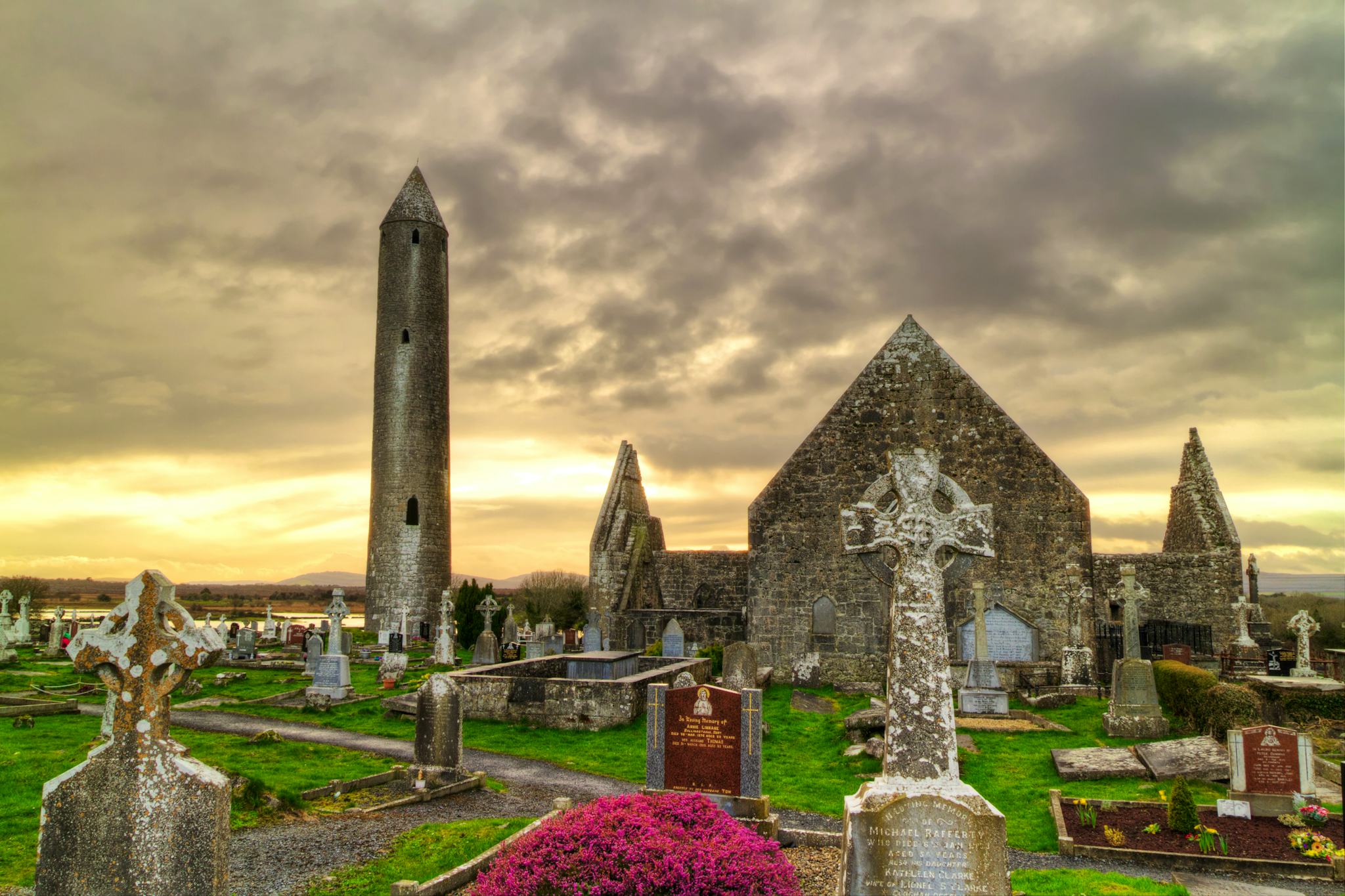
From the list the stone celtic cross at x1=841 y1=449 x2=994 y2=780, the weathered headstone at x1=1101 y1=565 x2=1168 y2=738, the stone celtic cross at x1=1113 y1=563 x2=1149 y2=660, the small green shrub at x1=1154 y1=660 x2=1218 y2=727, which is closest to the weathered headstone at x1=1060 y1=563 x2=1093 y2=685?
the stone celtic cross at x1=1113 y1=563 x2=1149 y2=660

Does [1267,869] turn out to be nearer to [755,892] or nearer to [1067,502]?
[755,892]

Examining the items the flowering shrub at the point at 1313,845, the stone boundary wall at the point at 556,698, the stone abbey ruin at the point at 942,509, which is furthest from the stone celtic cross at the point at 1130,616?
the stone boundary wall at the point at 556,698

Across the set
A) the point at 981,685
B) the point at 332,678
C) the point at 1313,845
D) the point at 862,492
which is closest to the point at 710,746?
the point at 1313,845

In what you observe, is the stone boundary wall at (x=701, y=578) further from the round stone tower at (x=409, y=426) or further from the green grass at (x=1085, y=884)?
the green grass at (x=1085, y=884)

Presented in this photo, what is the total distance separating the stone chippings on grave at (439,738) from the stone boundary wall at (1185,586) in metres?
19.0

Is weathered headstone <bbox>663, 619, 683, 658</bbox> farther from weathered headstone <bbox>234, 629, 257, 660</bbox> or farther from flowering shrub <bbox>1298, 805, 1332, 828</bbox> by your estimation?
flowering shrub <bbox>1298, 805, 1332, 828</bbox>

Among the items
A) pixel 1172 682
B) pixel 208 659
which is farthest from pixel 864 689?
pixel 208 659

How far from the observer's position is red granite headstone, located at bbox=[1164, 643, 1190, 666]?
2039 cm

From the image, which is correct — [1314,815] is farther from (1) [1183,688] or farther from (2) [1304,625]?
(2) [1304,625]

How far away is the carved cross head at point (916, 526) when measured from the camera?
21.3 ft

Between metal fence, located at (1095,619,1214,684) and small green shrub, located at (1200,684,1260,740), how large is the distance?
10.1 m

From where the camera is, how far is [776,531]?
72.9 ft

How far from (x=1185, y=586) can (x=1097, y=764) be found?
15.7 m

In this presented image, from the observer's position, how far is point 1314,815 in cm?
906
